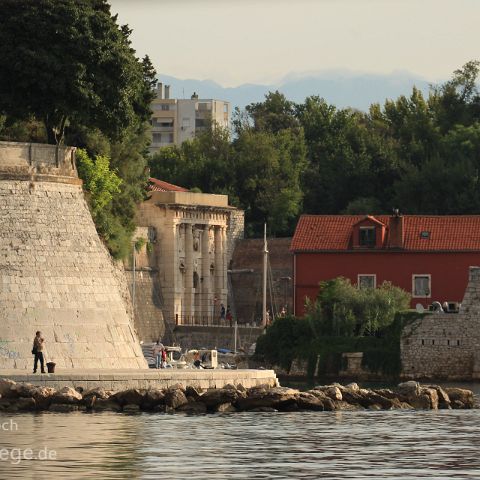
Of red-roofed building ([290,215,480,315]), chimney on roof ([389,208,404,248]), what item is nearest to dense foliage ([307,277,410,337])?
red-roofed building ([290,215,480,315])

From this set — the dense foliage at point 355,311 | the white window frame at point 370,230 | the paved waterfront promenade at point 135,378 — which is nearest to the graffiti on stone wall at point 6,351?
the paved waterfront promenade at point 135,378

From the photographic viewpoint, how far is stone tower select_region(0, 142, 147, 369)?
196ft

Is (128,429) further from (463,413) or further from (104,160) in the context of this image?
(104,160)

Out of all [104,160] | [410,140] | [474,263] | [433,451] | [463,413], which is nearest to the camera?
[433,451]

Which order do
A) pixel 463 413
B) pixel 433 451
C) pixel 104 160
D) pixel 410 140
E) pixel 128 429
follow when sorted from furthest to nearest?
1. pixel 410 140
2. pixel 104 160
3. pixel 463 413
4. pixel 128 429
5. pixel 433 451

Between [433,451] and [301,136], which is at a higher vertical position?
[301,136]

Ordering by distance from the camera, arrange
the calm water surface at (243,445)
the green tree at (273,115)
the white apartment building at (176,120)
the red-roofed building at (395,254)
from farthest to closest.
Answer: the white apartment building at (176,120)
the green tree at (273,115)
the red-roofed building at (395,254)
the calm water surface at (243,445)

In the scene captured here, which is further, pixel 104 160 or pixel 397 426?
pixel 104 160

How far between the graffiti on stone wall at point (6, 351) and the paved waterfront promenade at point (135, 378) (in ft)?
2.77

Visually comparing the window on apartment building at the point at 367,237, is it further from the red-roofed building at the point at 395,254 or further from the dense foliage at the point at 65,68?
the dense foliage at the point at 65,68

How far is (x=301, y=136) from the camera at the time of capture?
118625 mm

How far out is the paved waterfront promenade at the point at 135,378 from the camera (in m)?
55.7

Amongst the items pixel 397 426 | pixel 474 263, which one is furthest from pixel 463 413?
pixel 474 263

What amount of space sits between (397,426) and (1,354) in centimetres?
1251
